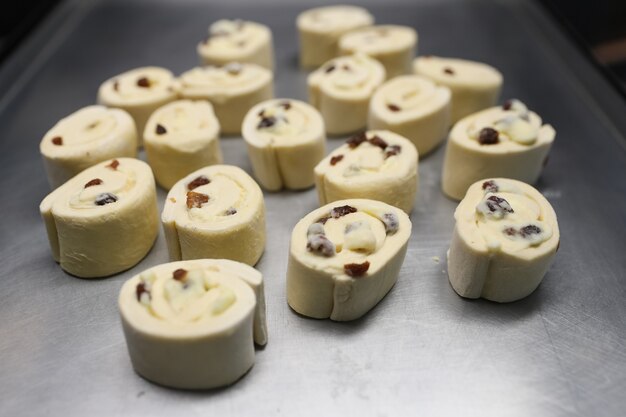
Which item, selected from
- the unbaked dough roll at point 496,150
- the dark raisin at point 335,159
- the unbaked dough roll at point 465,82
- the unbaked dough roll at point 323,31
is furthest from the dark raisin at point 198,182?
the unbaked dough roll at point 323,31

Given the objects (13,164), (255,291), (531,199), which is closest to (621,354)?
(531,199)

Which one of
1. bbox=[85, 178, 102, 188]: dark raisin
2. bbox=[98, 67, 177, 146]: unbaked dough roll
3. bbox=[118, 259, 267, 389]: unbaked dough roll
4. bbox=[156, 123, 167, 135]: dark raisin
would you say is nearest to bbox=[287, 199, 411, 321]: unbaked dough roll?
bbox=[118, 259, 267, 389]: unbaked dough roll

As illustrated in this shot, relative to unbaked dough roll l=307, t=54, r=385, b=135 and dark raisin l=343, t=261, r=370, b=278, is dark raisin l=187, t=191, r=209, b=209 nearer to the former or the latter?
dark raisin l=343, t=261, r=370, b=278

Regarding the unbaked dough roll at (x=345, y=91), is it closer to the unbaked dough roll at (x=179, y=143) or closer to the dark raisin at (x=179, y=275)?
the unbaked dough roll at (x=179, y=143)

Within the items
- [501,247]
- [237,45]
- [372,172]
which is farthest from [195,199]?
[237,45]

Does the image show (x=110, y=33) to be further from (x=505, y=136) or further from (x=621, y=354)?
(x=621, y=354)

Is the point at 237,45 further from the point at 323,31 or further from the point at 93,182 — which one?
the point at 93,182

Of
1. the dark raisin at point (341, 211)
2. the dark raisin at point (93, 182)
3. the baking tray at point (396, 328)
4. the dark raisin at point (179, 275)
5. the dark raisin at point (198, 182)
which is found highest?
the dark raisin at point (93, 182)
